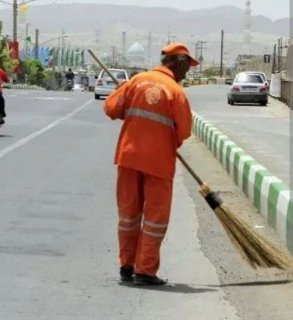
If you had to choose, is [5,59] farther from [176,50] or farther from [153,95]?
[153,95]

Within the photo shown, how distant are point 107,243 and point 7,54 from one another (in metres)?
58.1

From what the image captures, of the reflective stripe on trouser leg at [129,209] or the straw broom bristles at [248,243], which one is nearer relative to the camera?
the reflective stripe on trouser leg at [129,209]

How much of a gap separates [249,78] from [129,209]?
3711cm

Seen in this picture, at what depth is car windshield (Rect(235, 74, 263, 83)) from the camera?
4278 centimetres

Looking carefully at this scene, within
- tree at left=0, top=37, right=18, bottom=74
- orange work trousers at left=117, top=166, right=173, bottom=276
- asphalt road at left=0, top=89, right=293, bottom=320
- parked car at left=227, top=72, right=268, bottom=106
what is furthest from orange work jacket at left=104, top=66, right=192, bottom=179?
tree at left=0, top=37, right=18, bottom=74

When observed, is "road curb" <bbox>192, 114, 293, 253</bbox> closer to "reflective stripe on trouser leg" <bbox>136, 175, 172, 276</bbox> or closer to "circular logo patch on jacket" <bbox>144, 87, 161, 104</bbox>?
"reflective stripe on trouser leg" <bbox>136, 175, 172, 276</bbox>

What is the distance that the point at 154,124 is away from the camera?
671cm

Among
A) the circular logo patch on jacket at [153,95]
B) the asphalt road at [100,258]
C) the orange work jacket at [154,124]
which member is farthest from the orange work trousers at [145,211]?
the circular logo patch on jacket at [153,95]

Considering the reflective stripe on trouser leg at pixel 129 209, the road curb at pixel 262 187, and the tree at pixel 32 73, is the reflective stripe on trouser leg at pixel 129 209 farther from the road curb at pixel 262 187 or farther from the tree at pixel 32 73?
the tree at pixel 32 73

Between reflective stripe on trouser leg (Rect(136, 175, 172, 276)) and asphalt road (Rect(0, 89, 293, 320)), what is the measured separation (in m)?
0.20

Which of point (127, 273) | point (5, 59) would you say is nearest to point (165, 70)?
point (127, 273)

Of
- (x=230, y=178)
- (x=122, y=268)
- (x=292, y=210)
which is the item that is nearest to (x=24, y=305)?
(x=122, y=268)

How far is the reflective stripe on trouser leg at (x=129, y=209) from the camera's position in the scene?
6844 mm

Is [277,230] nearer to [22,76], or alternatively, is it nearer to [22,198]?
[22,198]
